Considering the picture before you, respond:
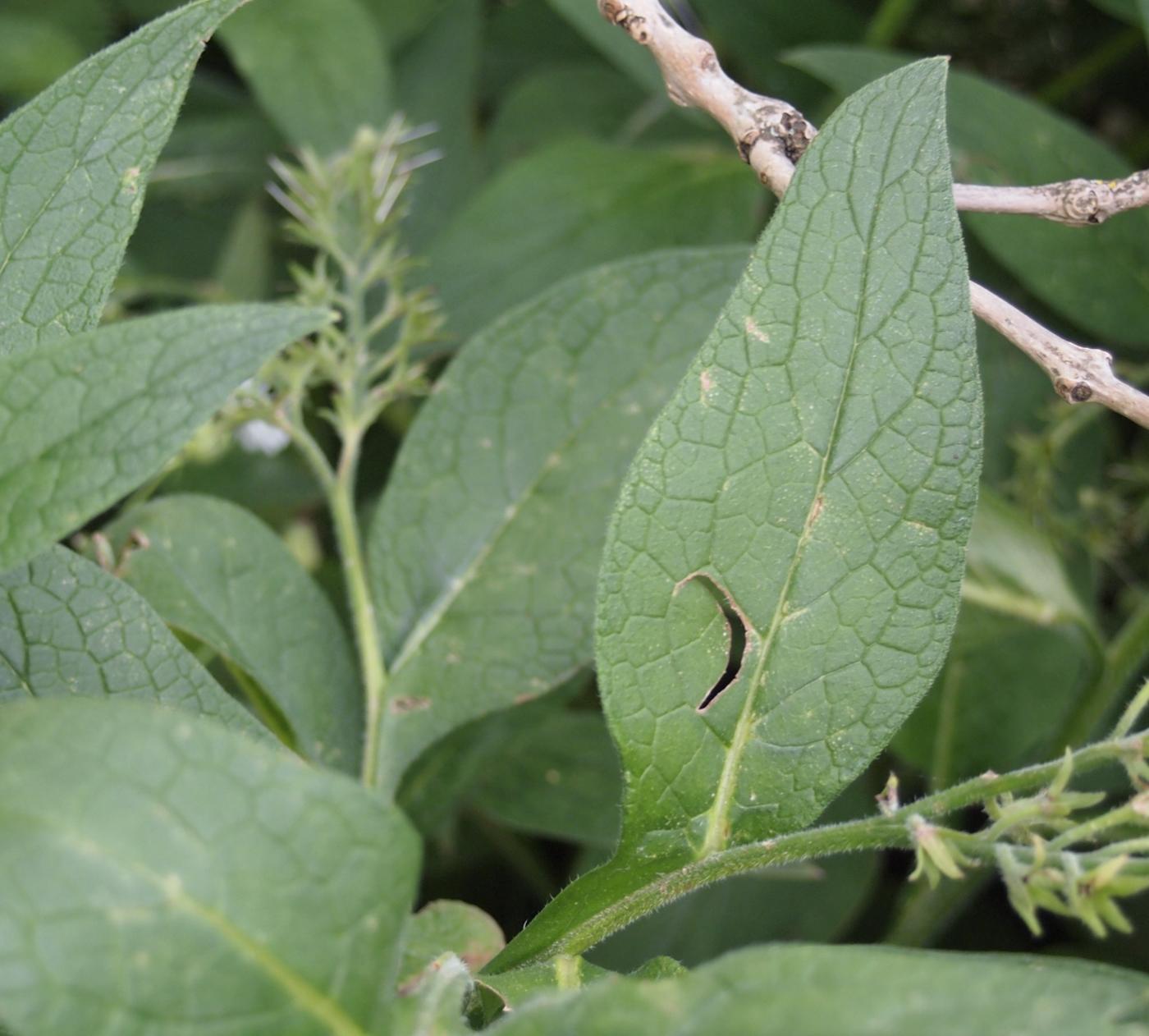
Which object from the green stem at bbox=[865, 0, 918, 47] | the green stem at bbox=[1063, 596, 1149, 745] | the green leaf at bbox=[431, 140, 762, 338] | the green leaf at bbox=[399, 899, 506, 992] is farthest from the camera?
the green stem at bbox=[865, 0, 918, 47]

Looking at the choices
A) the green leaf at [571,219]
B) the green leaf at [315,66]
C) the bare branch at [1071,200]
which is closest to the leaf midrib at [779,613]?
the bare branch at [1071,200]

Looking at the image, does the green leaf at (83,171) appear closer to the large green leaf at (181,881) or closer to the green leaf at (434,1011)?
the large green leaf at (181,881)

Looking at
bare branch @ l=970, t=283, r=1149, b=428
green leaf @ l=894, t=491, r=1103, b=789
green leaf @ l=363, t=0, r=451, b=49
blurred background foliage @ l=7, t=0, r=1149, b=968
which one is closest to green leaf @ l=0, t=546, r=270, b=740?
blurred background foliage @ l=7, t=0, r=1149, b=968

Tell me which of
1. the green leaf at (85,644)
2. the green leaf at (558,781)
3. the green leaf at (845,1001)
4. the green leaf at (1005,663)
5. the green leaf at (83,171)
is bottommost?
the green leaf at (1005,663)

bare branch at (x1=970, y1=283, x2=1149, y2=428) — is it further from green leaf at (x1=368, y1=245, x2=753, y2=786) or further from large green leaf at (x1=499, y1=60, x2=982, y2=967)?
green leaf at (x1=368, y1=245, x2=753, y2=786)

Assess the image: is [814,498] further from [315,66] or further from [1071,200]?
[315,66]

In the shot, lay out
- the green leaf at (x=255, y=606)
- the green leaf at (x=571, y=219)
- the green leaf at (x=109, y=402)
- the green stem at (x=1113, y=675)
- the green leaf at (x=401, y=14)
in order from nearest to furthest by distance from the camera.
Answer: the green leaf at (x=109, y=402)
the green leaf at (x=255, y=606)
the green stem at (x=1113, y=675)
the green leaf at (x=571, y=219)
the green leaf at (x=401, y=14)

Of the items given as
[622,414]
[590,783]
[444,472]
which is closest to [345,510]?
[444,472]
